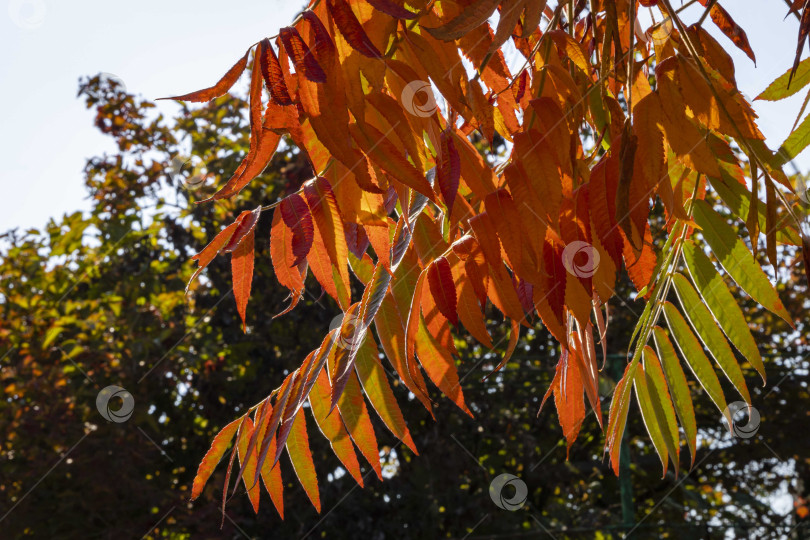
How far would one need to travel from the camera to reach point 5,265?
3508 millimetres

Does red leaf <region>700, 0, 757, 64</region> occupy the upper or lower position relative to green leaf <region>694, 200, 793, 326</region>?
upper

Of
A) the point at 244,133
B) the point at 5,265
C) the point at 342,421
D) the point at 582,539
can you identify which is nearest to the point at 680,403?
the point at 342,421

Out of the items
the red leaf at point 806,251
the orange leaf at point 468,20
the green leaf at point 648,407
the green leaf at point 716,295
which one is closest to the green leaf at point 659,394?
the green leaf at point 648,407

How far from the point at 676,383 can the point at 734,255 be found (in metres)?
0.24

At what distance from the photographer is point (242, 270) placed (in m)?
0.96

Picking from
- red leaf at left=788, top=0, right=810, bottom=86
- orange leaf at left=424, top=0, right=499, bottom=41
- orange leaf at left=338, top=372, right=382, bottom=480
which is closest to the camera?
orange leaf at left=424, top=0, right=499, bottom=41

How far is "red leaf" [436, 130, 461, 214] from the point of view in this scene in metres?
0.79

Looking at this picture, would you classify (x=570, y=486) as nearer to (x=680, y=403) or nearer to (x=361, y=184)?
(x=680, y=403)

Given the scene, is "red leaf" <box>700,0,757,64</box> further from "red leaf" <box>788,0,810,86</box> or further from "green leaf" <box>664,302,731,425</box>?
"green leaf" <box>664,302,731,425</box>

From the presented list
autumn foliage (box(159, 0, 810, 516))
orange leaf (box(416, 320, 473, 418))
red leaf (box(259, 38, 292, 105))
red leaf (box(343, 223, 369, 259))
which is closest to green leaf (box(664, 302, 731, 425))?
autumn foliage (box(159, 0, 810, 516))

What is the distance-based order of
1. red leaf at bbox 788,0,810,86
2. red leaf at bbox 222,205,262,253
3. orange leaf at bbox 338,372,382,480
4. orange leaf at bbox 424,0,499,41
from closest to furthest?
orange leaf at bbox 424,0,499,41
red leaf at bbox 788,0,810,86
red leaf at bbox 222,205,262,253
orange leaf at bbox 338,372,382,480

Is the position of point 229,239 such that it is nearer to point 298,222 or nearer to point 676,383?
point 298,222

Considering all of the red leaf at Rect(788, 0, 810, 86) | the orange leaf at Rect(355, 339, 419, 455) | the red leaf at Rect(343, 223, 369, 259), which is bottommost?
the orange leaf at Rect(355, 339, 419, 455)

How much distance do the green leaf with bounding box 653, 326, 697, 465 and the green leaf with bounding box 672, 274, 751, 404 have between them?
5 centimetres
